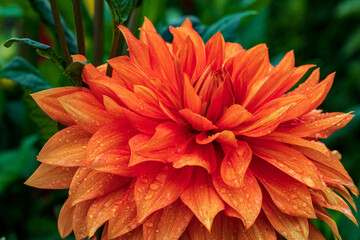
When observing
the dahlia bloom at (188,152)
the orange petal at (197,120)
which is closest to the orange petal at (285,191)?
the dahlia bloom at (188,152)

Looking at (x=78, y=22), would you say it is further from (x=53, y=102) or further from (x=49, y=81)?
(x=49, y=81)

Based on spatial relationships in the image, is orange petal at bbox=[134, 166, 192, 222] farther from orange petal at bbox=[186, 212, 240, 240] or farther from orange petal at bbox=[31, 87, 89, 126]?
orange petal at bbox=[31, 87, 89, 126]

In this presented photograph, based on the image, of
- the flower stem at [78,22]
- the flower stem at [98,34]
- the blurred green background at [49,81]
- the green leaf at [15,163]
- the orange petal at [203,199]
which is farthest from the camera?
the green leaf at [15,163]

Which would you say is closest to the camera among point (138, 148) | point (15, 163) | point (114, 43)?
point (138, 148)

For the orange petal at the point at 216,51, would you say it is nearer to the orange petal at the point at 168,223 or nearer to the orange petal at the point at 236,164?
the orange petal at the point at 236,164

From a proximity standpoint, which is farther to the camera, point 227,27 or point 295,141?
point 227,27

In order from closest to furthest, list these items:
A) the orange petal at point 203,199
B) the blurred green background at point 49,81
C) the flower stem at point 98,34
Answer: the orange petal at point 203,199
the flower stem at point 98,34
the blurred green background at point 49,81

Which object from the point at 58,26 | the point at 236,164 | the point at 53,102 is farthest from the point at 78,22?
the point at 236,164

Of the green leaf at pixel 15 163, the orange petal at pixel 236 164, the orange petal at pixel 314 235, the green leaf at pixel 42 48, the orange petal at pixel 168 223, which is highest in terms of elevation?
the green leaf at pixel 42 48
